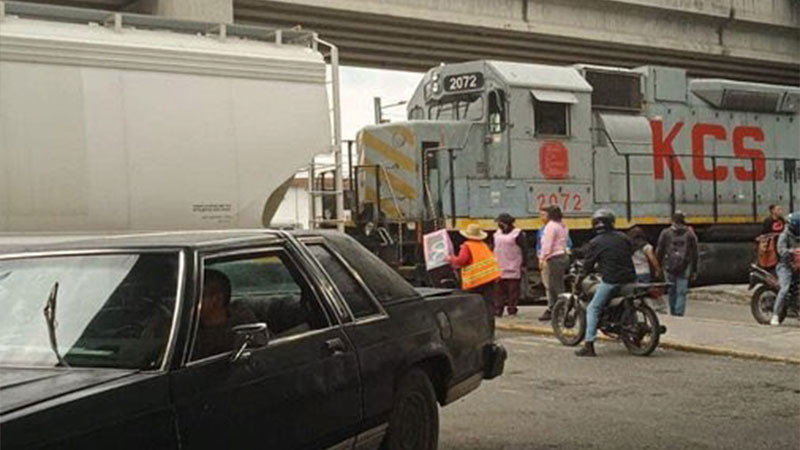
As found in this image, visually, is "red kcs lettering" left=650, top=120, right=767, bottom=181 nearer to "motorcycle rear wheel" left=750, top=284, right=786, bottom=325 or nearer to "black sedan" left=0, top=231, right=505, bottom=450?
"motorcycle rear wheel" left=750, top=284, right=786, bottom=325

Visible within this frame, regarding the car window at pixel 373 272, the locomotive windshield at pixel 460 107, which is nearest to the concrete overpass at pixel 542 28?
the locomotive windshield at pixel 460 107

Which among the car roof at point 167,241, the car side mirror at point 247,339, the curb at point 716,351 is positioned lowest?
the curb at point 716,351

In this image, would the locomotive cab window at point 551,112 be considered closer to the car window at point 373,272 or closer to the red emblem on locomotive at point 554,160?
the red emblem on locomotive at point 554,160

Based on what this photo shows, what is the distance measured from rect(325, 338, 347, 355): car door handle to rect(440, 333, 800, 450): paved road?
1.97 metres

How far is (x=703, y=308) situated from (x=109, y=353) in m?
13.7

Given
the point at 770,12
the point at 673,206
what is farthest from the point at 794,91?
the point at 770,12

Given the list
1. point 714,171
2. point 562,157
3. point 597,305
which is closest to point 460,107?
point 562,157

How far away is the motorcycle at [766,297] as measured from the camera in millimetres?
12508

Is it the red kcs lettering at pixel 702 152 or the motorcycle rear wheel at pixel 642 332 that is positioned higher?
the red kcs lettering at pixel 702 152

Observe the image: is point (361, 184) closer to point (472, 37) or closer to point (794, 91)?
point (794, 91)

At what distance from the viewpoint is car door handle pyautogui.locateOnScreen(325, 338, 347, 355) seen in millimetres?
4492

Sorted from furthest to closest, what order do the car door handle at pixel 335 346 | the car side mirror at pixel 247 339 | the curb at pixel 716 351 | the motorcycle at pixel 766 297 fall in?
the motorcycle at pixel 766 297, the curb at pixel 716 351, the car door handle at pixel 335 346, the car side mirror at pixel 247 339

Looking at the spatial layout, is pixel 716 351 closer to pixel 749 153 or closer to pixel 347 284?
pixel 347 284

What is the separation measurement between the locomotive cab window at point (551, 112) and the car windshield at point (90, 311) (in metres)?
12.8
